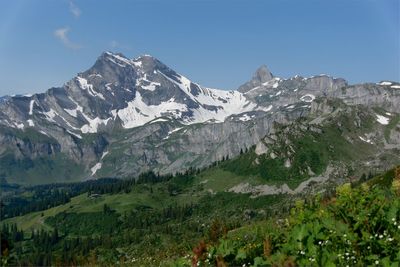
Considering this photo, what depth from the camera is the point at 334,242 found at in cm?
1157

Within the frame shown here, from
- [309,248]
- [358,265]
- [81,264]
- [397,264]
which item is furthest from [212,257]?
[81,264]

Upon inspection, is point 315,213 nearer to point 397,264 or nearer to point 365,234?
point 365,234

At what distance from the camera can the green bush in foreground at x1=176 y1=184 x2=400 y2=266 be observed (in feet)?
34.7

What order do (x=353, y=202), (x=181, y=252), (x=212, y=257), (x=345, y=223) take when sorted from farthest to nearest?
(x=181, y=252)
(x=353, y=202)
(x=345, y=223)
(x=212, y=257)

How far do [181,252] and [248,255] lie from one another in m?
7.52

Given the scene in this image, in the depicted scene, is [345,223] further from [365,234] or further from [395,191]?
[395,191]

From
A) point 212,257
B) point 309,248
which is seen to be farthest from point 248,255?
point 309,248

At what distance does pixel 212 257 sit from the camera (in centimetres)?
1184

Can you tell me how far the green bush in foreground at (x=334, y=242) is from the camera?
10586 mm

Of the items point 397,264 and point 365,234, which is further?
point 365,234

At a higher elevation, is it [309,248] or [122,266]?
[309,248]

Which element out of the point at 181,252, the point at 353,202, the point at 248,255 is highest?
the point at 353,202

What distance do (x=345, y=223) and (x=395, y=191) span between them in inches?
178

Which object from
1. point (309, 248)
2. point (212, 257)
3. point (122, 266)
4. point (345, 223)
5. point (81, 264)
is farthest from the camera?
point (122, 266)
